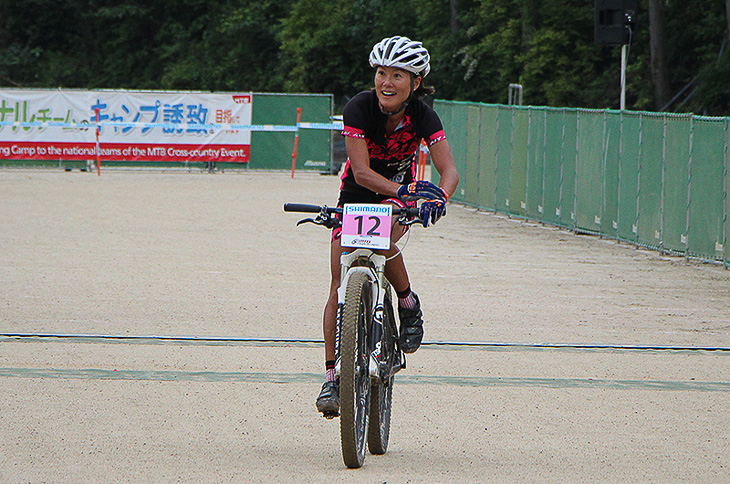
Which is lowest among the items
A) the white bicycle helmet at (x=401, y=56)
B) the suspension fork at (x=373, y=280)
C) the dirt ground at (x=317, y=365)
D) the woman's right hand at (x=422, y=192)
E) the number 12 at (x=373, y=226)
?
the dirt ground at (x=317, y=365)

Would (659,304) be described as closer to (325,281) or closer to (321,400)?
(325,281)

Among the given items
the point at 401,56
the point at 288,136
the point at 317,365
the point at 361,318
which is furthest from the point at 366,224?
the point at 288,136

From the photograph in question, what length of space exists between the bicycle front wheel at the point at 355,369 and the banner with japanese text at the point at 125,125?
25.4m

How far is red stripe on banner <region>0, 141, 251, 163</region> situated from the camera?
30.0 meters

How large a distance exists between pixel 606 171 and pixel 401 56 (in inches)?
455

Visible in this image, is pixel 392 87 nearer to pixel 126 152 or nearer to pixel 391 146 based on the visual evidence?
pixel 391 146

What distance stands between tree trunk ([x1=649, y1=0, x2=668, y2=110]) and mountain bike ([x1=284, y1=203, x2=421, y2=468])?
33491mm

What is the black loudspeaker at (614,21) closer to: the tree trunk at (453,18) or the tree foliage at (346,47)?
the tree foliage at (346,47)

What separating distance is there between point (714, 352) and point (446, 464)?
3.73 metres

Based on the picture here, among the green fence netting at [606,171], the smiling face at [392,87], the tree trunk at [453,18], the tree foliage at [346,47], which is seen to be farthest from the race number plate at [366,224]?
the tree trunk at [453,18]

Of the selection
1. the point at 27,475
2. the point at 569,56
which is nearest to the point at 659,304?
the point at 27,475

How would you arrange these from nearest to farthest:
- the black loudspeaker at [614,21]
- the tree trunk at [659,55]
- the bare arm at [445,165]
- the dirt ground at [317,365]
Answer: the dirt ground at [317,365] → the bare arm at [445,165] → the black loudspeaker at [614,21] → the tree trunk at [659,55]

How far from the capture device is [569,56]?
4384 centimetres

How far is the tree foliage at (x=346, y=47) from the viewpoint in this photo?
4100 cm
